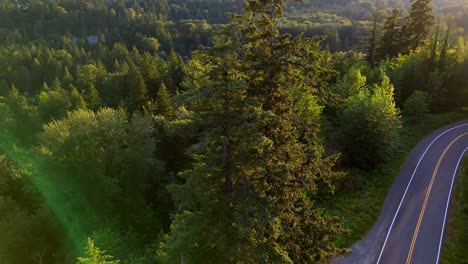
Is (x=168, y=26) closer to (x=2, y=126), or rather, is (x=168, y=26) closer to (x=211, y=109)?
(x=2, y=126)

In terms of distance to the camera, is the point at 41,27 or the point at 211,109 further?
the point at 41,27

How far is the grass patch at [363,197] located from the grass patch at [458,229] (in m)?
5.76

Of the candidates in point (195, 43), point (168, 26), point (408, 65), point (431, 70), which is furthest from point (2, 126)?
point (168, 26)

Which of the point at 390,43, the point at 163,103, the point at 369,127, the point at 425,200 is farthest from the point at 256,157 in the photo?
the point at 390,43

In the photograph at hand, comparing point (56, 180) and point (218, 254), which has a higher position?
point (218, 254)

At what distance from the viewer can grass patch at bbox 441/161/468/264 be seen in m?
28.6

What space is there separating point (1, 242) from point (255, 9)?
2743 centimetres

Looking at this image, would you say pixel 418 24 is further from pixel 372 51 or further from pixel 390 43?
pixel 372 51

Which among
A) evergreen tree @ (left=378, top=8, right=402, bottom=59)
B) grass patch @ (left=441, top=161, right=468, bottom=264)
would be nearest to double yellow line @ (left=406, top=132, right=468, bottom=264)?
grass patch @ (left=441, top=161, right=468, bottom=264)

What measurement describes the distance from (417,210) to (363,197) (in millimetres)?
4833

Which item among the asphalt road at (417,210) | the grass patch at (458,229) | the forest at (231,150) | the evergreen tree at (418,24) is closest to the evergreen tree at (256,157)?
the forest at (231,150)

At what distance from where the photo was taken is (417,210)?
33.3 m

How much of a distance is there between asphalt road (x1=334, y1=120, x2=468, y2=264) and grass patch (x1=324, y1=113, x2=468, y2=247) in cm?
59

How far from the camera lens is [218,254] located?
56.0 feet
